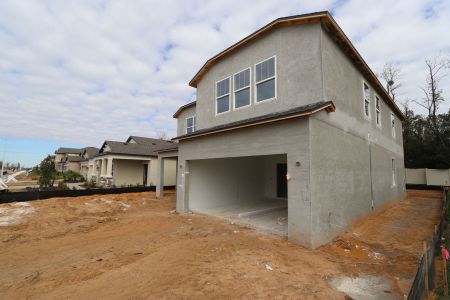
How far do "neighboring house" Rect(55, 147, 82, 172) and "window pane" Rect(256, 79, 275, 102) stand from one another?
42.6 meters

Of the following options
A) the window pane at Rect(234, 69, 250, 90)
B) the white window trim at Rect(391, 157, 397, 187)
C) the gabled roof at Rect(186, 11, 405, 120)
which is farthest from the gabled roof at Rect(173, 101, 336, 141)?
the white window trim at Rect(391, 157, 397, 187)

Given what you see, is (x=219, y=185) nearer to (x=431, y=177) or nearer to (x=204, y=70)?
(x=204, y=70)

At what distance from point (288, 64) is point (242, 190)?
799 centimetres

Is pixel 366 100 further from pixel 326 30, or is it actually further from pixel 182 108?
pixel 182 108

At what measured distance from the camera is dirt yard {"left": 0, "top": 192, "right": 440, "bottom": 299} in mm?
4305

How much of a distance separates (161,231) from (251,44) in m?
8.34

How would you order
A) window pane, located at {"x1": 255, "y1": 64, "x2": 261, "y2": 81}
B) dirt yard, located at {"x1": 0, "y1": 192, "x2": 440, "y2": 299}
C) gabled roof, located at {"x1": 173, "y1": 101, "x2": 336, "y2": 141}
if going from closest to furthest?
dirt yard, located at {"x1": 0, "y1": 192, "x2": 440, "y2": 299}, gabled roof, located at {"x1": 173, "y1": 101, "x2": 336, "y2": 141}, window pane, located at {"x1": 255, "y1": 64, "x2": 261, "y2": 81}

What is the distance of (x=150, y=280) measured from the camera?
4.61 meters

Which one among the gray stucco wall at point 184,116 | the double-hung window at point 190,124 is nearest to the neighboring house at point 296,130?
the gray stucco wall at point 184,116

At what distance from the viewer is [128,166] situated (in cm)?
2459

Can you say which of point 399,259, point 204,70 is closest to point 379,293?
point 399,259

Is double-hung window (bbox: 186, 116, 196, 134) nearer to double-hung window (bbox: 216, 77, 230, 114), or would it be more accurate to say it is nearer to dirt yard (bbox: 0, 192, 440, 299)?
double-hung window (bbox: 216, 77, 230, 114)

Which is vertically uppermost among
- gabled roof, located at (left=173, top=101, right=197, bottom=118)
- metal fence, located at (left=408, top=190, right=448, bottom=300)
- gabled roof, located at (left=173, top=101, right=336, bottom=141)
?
gabled roof, located at (left=173, top=101, right=197, bottom=118)

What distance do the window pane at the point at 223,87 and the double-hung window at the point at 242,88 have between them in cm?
49
